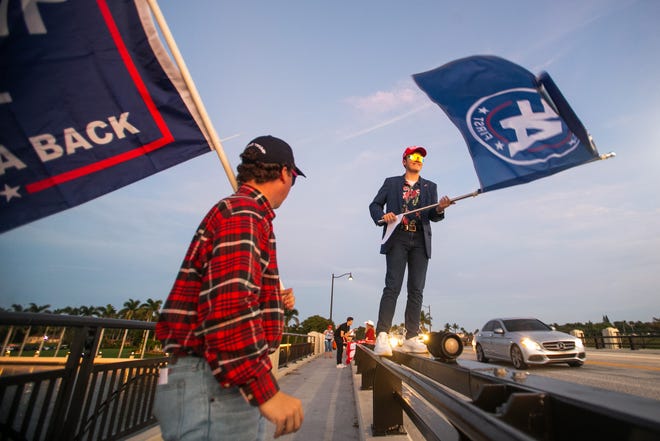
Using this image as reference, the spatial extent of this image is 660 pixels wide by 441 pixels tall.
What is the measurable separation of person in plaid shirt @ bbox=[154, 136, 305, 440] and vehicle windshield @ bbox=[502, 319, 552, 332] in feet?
36.7

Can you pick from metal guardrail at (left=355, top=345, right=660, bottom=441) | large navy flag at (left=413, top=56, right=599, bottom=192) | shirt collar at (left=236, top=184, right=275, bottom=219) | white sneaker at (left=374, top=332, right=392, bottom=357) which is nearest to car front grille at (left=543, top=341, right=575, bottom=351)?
white sneaker at (left=374, top=332, right=392, bottom=357)

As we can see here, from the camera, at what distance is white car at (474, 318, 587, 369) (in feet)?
29.2

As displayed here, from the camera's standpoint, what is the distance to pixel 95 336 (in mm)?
2713

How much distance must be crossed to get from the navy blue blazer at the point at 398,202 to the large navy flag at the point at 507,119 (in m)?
0.75

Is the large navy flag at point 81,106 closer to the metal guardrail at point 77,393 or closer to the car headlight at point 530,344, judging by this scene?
the metal guardrail at point 77,393

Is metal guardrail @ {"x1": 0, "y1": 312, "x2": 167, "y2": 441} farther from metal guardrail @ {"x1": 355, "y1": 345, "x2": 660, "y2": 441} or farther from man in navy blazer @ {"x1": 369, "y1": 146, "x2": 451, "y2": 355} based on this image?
man in navy blazer @ {"x1": 369, "y1": 146, "x2": 451, "y2": 355}

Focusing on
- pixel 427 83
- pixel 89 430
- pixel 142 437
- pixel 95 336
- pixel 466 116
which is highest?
pixel 427 83

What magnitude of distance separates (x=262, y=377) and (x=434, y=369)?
4.90ft

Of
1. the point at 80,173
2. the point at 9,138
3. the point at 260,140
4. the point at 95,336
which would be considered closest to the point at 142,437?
the point at 95,336

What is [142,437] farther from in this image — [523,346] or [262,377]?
[523,346]

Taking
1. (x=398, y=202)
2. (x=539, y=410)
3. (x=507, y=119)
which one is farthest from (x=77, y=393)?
(x=507, y=119)

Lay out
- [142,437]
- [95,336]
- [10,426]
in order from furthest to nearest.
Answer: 1. [142,437]
2. [95,336]
3. [10,426]

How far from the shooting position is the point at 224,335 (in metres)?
1.25

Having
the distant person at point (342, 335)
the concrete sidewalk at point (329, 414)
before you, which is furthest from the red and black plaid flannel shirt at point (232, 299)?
the distant person at point (342, 335)
